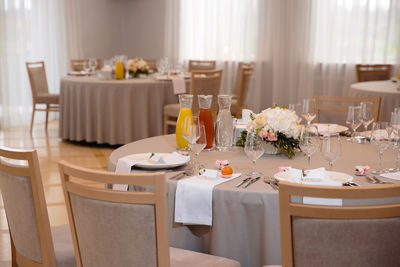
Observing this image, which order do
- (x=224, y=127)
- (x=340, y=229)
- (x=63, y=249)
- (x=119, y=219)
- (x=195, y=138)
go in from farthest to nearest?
(x=224, y=127) → (x=195, y=138) → (x=63, y=249) → (x=119, y=219) → (x=340, y=229)

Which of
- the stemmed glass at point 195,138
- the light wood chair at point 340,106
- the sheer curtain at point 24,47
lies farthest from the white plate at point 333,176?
the sheer curtain at point 24,47

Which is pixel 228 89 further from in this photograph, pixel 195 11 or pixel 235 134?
pixel 235 134

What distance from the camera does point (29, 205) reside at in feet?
6.54

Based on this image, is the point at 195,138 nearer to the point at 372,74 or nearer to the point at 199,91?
the point at 199,91

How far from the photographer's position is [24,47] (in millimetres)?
7477

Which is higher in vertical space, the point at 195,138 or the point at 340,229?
the point at 195,138

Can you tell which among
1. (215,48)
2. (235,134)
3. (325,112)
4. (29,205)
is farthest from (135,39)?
(29,205)

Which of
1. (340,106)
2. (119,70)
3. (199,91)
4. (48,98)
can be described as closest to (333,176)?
(340,106)

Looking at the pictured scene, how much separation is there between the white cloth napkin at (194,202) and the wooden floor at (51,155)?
63.3 inches

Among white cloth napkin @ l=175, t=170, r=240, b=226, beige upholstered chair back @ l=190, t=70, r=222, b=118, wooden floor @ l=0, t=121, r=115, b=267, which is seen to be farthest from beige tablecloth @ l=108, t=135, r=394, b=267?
beige upholstered chair back @ l=190, t=70, r=222, b=118

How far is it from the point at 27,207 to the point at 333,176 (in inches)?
48.3

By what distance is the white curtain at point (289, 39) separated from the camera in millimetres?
7102

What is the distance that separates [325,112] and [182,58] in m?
5.17

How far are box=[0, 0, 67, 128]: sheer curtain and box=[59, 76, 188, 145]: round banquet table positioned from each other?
4.97 feet
